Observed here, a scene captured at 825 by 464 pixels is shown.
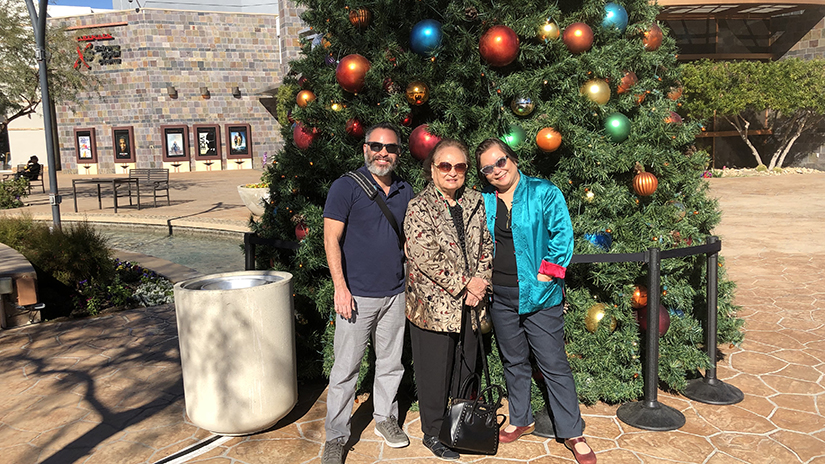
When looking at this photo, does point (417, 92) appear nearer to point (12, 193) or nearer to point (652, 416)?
point (652, 416)

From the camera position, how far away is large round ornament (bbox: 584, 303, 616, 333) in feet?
13.6

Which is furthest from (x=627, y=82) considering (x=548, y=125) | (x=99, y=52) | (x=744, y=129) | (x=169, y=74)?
(x=99, y=52)

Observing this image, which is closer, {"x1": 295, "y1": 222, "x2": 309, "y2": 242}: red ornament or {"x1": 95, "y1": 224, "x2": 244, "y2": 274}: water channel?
{"x1": 295, "y1": 222, "x2": 309, "y2": 242}: red ornament

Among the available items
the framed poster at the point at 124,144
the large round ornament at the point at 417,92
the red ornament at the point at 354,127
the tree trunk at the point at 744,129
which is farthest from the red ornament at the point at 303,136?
the framed poster at the point at 124,144

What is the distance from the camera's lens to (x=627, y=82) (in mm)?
4383

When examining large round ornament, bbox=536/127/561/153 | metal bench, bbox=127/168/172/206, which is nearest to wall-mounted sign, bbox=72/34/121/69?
metal bench, bbox=127/168/172/206

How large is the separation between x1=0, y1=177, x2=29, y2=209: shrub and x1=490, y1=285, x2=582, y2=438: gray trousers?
1710 centimetres

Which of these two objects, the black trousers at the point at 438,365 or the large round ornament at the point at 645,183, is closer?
the black trousers at the point at 438,365

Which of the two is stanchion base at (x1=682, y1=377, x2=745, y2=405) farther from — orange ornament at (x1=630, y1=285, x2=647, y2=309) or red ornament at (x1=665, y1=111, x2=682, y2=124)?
red ornament at (x1=665, y1=111, x2=682, y2=124)

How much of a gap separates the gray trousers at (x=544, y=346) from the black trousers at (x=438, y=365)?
0.20 m

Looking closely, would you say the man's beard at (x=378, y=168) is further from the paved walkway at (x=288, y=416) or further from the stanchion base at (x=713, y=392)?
the stanchion base at (x=713, y=392)

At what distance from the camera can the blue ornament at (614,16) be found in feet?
14.5

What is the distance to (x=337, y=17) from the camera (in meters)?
4.49


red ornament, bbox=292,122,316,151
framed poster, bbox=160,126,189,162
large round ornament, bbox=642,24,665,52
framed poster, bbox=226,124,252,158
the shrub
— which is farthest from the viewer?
framed poster, bbox=226,124,252,158
